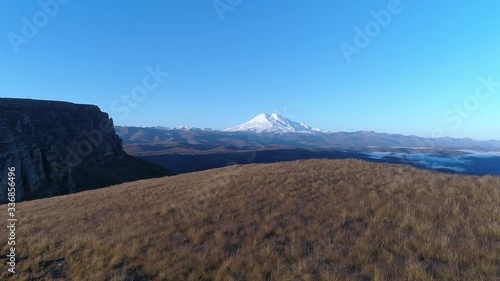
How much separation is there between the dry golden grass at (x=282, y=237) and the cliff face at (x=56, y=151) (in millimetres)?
48186

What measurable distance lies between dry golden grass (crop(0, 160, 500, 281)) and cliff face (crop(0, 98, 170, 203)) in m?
48.2

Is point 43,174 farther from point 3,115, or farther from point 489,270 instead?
point 489,270

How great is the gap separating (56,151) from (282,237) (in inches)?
2811

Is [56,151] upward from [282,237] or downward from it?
downward

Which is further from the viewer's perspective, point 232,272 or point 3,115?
point 3,115

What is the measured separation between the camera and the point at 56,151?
64.2m

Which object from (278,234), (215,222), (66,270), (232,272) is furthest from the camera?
(215,222)

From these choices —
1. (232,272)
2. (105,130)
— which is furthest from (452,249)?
(105,130)

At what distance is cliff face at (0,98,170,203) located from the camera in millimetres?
52469

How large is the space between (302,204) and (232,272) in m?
6.17

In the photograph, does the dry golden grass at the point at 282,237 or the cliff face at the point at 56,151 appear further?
the cliff face at the point at 56,151

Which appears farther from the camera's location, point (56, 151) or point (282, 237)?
point (56, 151)

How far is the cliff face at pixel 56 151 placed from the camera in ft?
172

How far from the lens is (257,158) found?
196 metres
